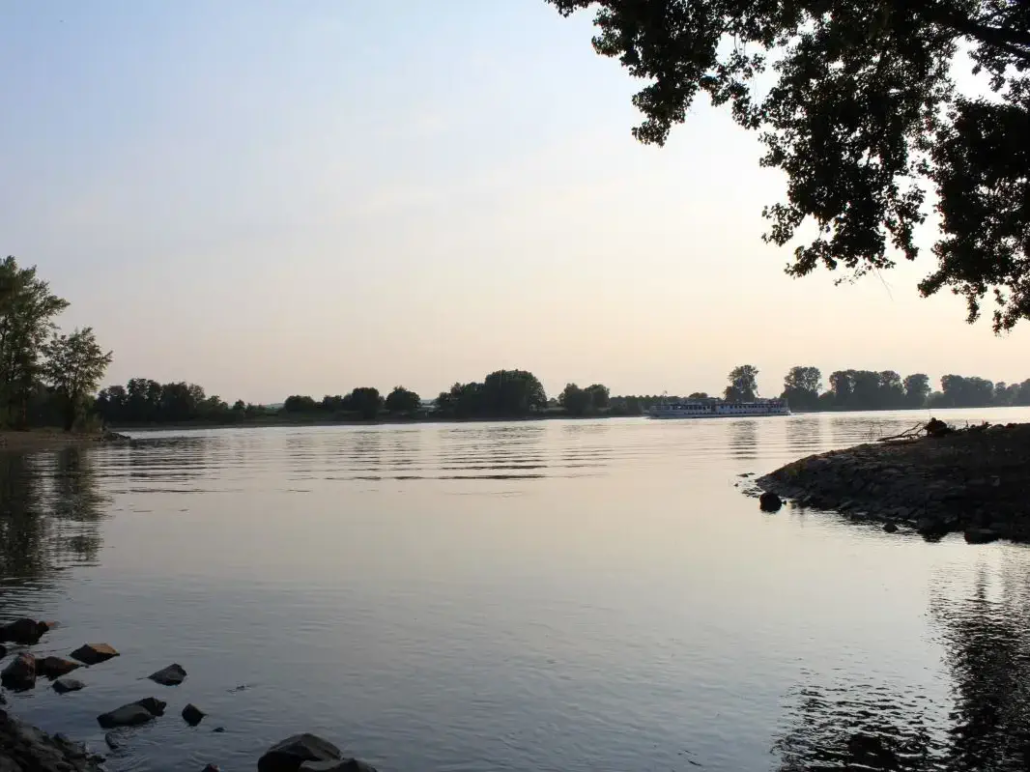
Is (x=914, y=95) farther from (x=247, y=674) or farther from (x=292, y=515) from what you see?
(x=292, y=515)

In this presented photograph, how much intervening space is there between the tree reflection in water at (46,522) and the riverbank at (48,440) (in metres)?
63.0

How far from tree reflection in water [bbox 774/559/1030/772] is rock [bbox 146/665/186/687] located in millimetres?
9882

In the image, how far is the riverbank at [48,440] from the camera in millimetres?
124750

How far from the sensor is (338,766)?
10781 mm

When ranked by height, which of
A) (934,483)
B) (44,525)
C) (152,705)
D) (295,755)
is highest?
(934,483)

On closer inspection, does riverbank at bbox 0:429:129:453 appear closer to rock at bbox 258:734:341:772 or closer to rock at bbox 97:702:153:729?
rock at bbox 97:702:153:729

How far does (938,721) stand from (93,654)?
14.4 metres

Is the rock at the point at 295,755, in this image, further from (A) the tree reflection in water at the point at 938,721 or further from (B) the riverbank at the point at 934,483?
(B) the riverbank at the point at 934,483

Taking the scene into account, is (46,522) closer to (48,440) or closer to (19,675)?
(19,675)

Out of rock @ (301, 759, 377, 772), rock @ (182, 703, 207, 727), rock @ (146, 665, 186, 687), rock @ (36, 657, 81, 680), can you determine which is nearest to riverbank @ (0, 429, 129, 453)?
rock @ (36, 657, 81, 680)

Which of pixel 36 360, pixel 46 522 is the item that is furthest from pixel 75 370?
pixel 46 522

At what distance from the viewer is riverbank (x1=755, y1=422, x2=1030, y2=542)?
31.2 m

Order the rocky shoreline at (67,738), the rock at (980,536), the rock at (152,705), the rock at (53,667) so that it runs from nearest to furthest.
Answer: the rocky shoreline at (67,738) < the rock at (152,705) < the rock at (53,667) < the rock at (980,536)

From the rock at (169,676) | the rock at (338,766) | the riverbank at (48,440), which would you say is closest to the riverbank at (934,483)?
the rock at (338,766)
